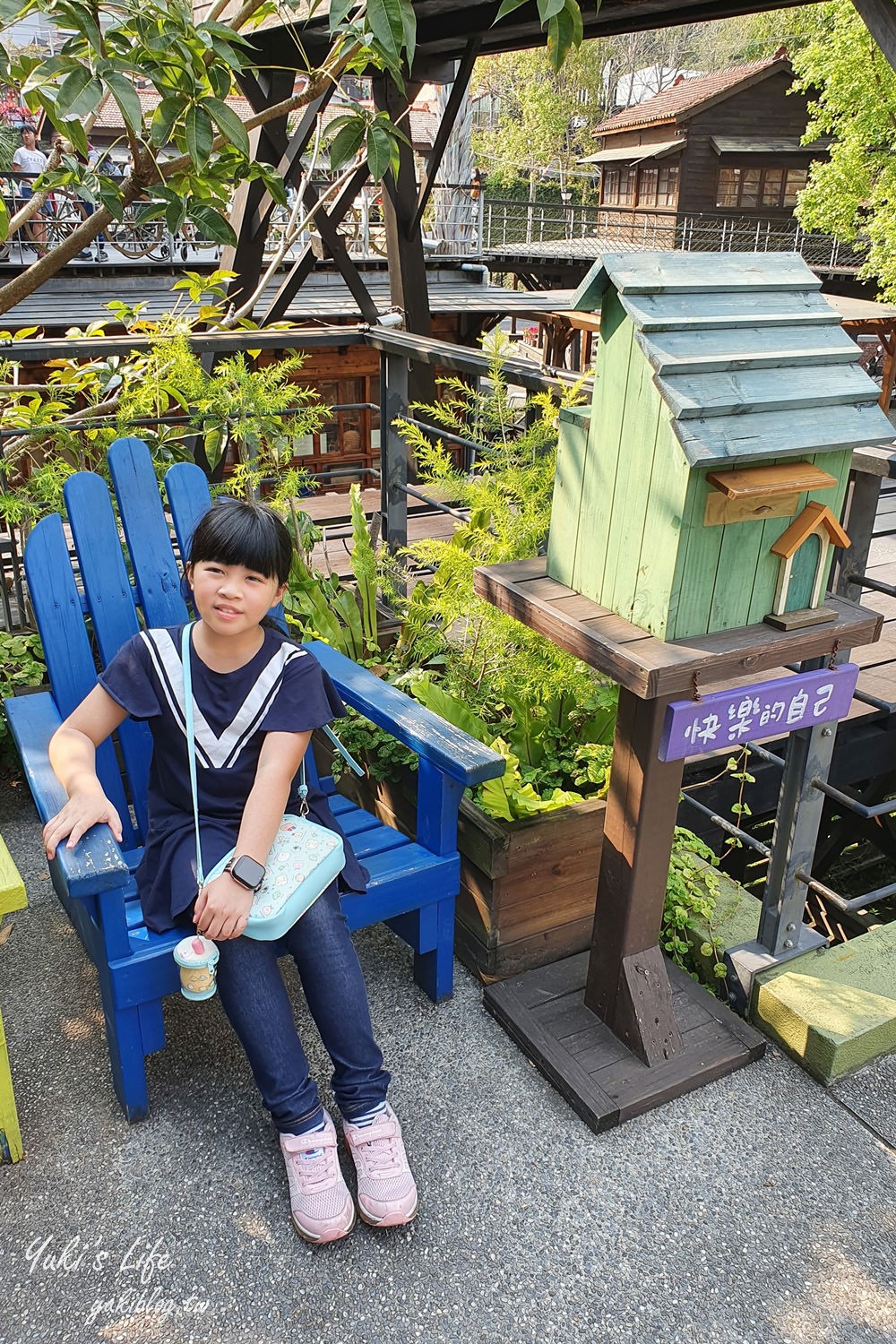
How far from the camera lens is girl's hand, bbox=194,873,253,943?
1735 mm

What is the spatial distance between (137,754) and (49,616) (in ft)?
1.23

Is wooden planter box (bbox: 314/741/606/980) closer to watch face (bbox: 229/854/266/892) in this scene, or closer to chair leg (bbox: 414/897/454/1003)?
chair leg (bbox: 414/897/454/1003)

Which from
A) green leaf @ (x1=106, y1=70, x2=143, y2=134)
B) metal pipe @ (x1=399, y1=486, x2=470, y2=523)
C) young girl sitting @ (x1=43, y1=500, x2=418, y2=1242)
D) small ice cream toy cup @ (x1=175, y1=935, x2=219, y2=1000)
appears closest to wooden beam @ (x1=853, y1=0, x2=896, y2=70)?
metal pipe @ (x1=399, y1=486, x2=470, y2=523)

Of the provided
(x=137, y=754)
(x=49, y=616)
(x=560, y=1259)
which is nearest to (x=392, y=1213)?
(x=560, y=1259)

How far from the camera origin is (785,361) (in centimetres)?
171

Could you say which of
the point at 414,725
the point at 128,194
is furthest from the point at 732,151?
the point at 414,725

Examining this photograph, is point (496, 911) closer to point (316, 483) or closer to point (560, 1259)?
point (560, 1259)

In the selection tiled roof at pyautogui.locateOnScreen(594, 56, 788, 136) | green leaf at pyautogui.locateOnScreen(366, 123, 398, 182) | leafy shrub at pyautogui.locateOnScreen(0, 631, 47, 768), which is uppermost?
tiled roof at pyautogui.locateOnScreen(594, 56, 788, 136)

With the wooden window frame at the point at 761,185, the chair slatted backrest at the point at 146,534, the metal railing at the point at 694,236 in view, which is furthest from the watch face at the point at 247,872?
the wooden window frame at the point at 761,185

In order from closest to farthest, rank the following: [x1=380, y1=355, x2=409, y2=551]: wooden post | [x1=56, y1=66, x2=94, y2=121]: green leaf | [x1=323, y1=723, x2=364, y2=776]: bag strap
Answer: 1. [x1=56, y1=66, x2=94, y2=121]: green leaf
2. [x1=323, y1=723, x2=364, y2=776]: bag strap
3. [x1=380, y1=355, x2=409, y2=551]: wooden post

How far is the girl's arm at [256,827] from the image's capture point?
1737mm

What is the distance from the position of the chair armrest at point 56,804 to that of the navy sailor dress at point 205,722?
0.12 metres

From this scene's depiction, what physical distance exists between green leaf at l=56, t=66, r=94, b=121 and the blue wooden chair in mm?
736

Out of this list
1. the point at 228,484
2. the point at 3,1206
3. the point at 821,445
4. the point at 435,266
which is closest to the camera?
the point at 821,445
